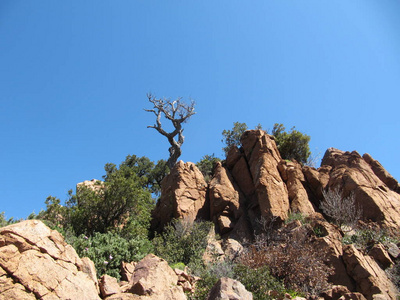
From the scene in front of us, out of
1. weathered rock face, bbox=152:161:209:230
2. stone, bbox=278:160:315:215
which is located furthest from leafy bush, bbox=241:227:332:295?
weathered rock face, bbox=152:161:209:230

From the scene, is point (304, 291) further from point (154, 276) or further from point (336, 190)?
point (336, 190)

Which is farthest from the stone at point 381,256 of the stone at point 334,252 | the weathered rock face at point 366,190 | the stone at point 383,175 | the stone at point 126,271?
the stone at point 383,175

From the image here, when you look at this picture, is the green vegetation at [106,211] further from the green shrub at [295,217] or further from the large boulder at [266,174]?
the green shrub at [295,217]

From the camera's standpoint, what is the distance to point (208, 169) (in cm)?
3259

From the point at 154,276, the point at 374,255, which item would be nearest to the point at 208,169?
the point at 374,255

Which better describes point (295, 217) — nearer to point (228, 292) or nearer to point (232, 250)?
point (232, 250)

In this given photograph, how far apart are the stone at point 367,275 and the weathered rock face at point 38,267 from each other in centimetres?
1048

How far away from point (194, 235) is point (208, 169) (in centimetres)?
1576

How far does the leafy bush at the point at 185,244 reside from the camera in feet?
51.1

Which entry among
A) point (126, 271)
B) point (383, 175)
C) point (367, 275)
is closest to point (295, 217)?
point (367, 275)

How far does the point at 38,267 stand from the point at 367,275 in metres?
12.0

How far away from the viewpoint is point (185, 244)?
1669 cm

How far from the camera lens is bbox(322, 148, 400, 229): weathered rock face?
1778 cm

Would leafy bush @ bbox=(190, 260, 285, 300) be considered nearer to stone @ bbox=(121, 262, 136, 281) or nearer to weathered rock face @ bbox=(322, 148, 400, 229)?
stone @ bbox=(121, 262, 136, 281)
